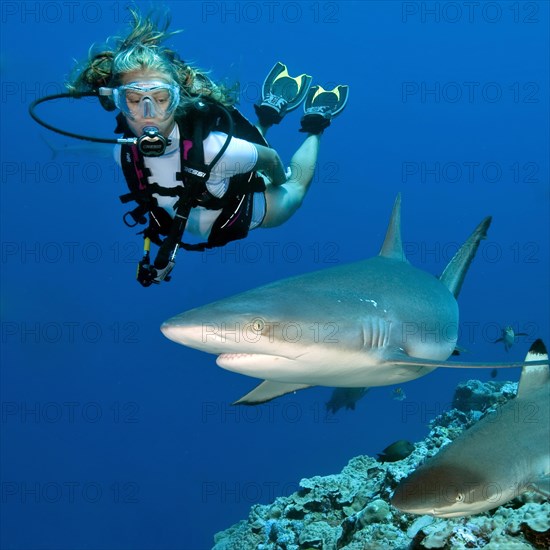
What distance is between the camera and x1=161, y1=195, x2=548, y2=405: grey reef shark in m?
3.16

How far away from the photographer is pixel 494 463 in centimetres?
322

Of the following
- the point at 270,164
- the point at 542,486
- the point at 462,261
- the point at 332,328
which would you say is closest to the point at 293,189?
the point at 270,164

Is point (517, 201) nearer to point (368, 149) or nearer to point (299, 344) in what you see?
point (368, 149)

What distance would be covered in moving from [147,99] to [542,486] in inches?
167

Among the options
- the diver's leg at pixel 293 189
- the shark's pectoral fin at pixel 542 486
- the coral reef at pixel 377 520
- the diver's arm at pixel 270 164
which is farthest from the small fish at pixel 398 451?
the diver's arm at pixel 270 164

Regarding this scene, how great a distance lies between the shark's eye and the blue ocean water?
4449 mm

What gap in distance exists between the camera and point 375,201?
8819 centimetres

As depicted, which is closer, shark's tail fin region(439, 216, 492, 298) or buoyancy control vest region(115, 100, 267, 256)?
buoyancy control vest region(115, 100, 267, 256)

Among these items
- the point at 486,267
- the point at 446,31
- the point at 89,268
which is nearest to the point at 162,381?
the point at 89,268

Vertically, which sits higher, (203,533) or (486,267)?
(486,267)

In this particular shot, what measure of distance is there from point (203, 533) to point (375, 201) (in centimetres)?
6393

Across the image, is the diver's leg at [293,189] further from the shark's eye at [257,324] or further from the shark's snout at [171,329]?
the shark's snout at [171,329]

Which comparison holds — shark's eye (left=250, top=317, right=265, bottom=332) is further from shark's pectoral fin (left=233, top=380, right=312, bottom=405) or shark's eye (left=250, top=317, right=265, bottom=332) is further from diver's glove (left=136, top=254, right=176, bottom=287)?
diver's glove (left=136, top=254, right=176, bottom=287)

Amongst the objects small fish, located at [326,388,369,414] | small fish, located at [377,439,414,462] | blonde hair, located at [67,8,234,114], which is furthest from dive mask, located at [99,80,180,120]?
small fish, located at [326,388,369,414]
